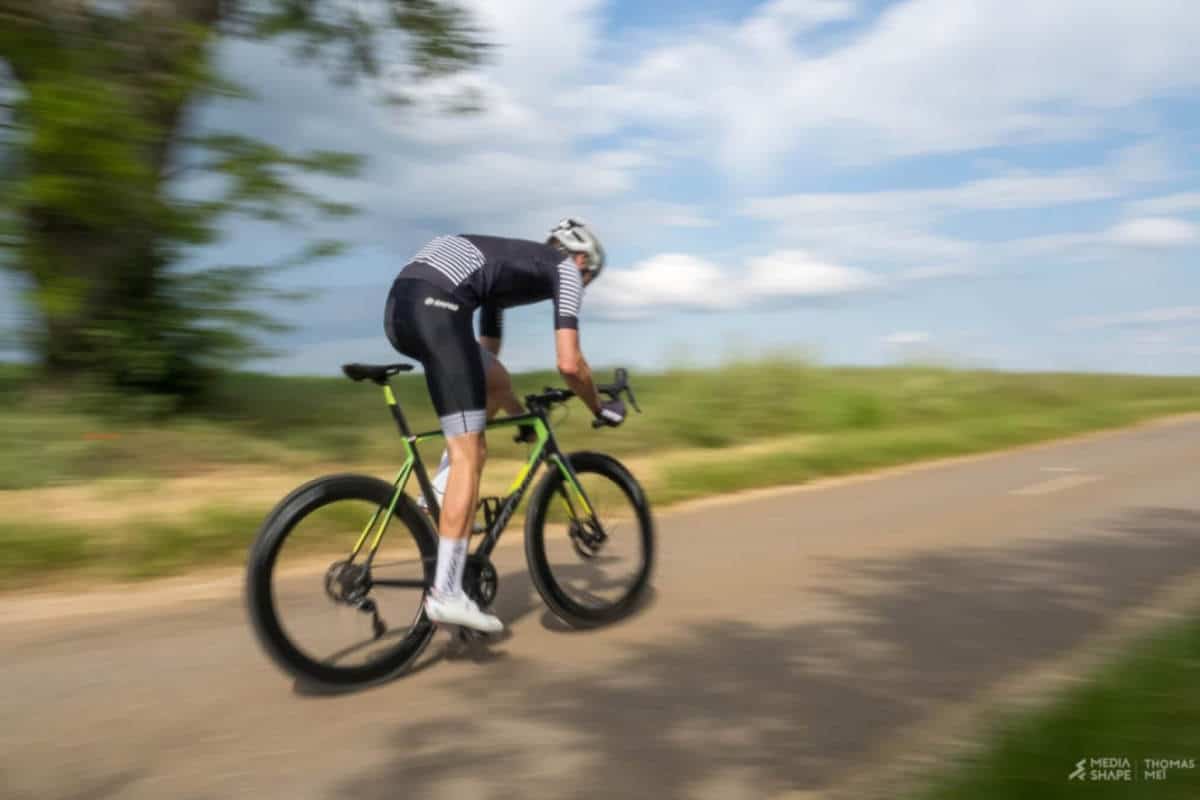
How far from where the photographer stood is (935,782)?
125 inches

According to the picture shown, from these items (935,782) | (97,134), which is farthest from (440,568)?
(97,134)

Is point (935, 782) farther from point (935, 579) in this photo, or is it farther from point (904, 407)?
point (904, 407)

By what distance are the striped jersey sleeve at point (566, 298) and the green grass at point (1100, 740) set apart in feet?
7.72

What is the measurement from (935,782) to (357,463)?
8.12 meters

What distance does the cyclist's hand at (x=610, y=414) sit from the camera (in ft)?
16.8

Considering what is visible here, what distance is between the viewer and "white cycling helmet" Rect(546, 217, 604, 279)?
4898 millimetres

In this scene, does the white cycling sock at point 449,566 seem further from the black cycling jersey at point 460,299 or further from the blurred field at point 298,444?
the blurred field at point 298,444

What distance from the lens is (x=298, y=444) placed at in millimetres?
10734

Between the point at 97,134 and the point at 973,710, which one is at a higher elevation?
the point at 97,134

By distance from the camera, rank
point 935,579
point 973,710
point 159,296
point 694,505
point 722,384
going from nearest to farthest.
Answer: point 973,710, point 935,579, point 694,505, point 159,296, point 722,384

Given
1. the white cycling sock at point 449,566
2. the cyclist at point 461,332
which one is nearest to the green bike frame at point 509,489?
the cyclist at point 461,332

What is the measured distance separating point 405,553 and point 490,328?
125 centimetres

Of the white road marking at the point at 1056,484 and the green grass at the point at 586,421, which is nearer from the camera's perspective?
the green grass at the point at 586,421

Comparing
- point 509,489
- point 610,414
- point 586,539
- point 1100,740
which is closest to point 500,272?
point 610,414
